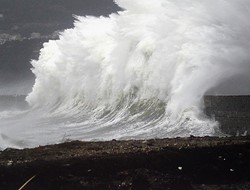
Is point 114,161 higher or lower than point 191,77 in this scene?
lower

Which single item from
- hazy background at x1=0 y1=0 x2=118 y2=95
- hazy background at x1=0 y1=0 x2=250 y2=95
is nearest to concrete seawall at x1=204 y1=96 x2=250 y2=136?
hazy background at x1=0 y1=0 x2=250 y2=95

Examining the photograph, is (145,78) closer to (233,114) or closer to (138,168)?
(233,114)

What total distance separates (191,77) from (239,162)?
6195 millimetres

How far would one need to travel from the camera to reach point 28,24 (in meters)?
69.2

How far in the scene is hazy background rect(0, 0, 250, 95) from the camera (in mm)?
58250

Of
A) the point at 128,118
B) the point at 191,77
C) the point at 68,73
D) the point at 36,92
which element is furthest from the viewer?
the point at 36,92

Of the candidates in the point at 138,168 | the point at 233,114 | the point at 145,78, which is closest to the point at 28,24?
the point at 145,78

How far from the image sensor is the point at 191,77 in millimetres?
12531

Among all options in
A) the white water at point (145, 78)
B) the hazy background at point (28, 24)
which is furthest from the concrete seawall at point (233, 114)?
the hazy background at point (28, 24)

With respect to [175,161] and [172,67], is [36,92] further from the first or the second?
[175,161]

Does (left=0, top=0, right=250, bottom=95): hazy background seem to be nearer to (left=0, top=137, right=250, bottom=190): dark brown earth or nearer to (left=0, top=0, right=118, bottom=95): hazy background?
(left=0, top=0, right=118, bottom=95): hazy background

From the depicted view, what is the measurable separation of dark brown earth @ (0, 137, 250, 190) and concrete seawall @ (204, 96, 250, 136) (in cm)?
346

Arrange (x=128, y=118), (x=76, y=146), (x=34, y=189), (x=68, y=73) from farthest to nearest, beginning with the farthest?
1. (x=68, y=73)
2. (x=128, y=118)
3. (x=76, y=146)
4. (x=34, y=189)

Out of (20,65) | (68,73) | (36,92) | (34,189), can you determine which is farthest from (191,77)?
(20,65)
